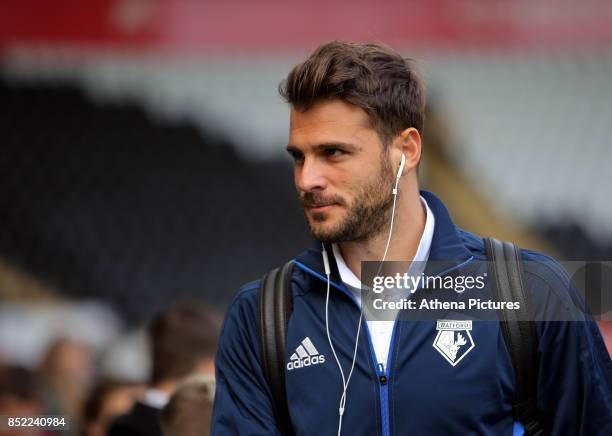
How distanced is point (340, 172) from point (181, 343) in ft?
4.65

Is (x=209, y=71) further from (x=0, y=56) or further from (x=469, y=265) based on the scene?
(x=469, y=265)

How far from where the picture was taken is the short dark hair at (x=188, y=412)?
304 cm

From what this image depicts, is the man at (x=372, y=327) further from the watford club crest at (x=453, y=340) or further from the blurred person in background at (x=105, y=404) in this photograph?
the blurred person in background at (x=105, y=404)

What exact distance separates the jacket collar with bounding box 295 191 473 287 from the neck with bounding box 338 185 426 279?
0.15ft

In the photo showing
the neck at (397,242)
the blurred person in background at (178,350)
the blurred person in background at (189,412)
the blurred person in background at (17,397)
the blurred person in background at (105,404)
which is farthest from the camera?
the blurred person in background at (105,404)

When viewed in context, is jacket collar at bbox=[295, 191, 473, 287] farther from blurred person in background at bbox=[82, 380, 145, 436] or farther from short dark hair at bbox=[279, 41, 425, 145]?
blurred person in background at bbox=[82, 380, 145, 436]

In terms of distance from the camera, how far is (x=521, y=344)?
2.29m

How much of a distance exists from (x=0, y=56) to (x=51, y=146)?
1.00m

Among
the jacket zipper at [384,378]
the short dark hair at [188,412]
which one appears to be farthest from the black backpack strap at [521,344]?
the short dark hair at [188,412]

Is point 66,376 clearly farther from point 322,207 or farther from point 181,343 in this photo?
point 322,207

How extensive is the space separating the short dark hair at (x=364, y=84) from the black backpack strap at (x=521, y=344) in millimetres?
406

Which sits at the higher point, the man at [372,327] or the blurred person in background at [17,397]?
the blurred person in background at [17,397]

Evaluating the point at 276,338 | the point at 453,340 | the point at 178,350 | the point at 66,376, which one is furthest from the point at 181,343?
the point at 66,376

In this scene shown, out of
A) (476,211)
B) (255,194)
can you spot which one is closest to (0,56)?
(255,194)
